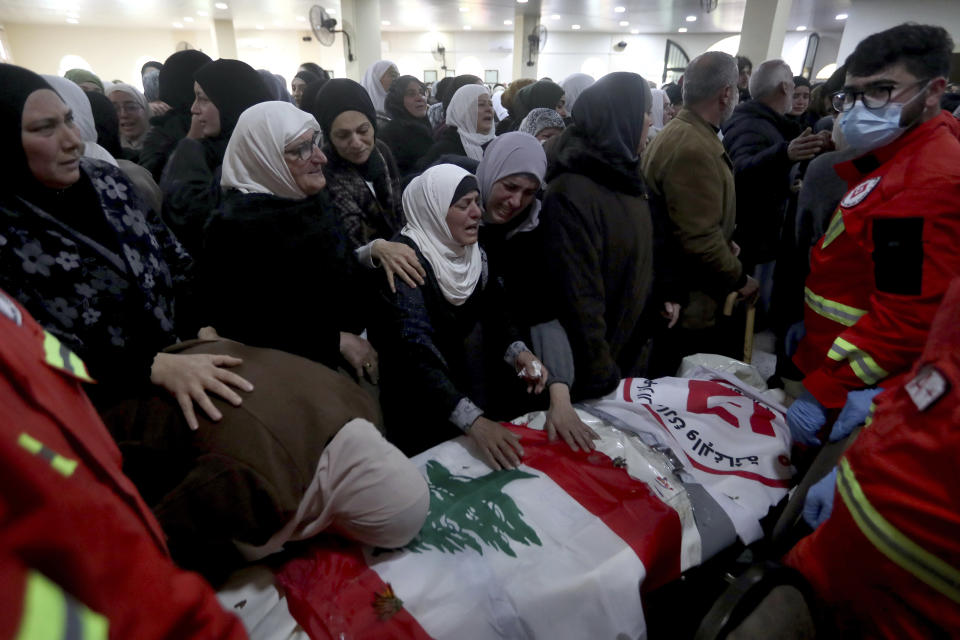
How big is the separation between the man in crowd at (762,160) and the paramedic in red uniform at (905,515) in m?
2.32

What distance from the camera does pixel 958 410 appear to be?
737 millimetres

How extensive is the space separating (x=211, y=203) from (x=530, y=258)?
129 centimetres

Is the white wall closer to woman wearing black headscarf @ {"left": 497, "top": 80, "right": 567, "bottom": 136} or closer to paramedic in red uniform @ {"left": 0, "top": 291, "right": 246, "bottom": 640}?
woman wearing black headscarf @ {"left": 497, "top": 80, "right": 567, "bottom": 136}

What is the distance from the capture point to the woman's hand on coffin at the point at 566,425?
64.0 inches

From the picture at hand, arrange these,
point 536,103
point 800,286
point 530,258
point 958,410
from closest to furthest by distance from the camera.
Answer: point 958,410, point 530,258, point 800,286, point 536,103

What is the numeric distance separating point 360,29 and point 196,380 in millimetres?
11649

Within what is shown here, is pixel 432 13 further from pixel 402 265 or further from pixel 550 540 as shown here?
pixel 550 540

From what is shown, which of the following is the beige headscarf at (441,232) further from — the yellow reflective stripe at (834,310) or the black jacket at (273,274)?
the yellow reflective stripe at (834,310)

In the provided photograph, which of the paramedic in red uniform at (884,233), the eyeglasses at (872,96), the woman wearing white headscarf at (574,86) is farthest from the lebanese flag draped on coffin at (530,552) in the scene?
the woman wearing white headscarf at (574,86)

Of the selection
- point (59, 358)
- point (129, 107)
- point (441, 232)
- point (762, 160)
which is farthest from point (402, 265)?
point (129, 107)

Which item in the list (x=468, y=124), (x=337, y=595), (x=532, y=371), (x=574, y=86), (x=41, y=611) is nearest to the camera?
(x=41, y=611)

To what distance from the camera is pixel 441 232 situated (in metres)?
1.71

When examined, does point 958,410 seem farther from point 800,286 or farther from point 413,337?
point 800,286

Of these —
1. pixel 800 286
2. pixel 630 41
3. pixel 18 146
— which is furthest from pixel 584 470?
pixel 630 41
